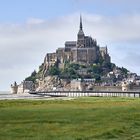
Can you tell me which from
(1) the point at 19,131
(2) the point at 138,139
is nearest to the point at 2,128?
(1) the point at 19,131

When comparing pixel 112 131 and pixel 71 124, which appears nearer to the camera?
pixel 112 131

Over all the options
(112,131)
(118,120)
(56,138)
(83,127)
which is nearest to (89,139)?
(56,138)

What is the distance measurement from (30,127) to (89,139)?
401 inches

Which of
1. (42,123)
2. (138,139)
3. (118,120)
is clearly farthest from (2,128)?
(118,120)

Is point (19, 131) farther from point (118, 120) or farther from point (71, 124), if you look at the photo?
point (118, 120)

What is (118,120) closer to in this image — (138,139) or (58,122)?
(58,122)

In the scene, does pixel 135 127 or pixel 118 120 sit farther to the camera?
pixel 118 120

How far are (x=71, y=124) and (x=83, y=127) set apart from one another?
11.6 feet

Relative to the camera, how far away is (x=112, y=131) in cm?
5100

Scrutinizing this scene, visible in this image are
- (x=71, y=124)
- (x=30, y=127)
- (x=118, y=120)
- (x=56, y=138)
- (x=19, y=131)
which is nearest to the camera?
(x=56, y=138)

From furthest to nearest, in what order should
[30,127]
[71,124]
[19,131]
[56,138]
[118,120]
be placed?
[118,120] → [71,124] → [30,127] → [19,131] → [56,138]

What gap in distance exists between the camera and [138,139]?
A: 4534 centimetres

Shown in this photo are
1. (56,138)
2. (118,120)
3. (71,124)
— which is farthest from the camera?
(118,120)

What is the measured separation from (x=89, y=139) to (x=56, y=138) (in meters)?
2.80
